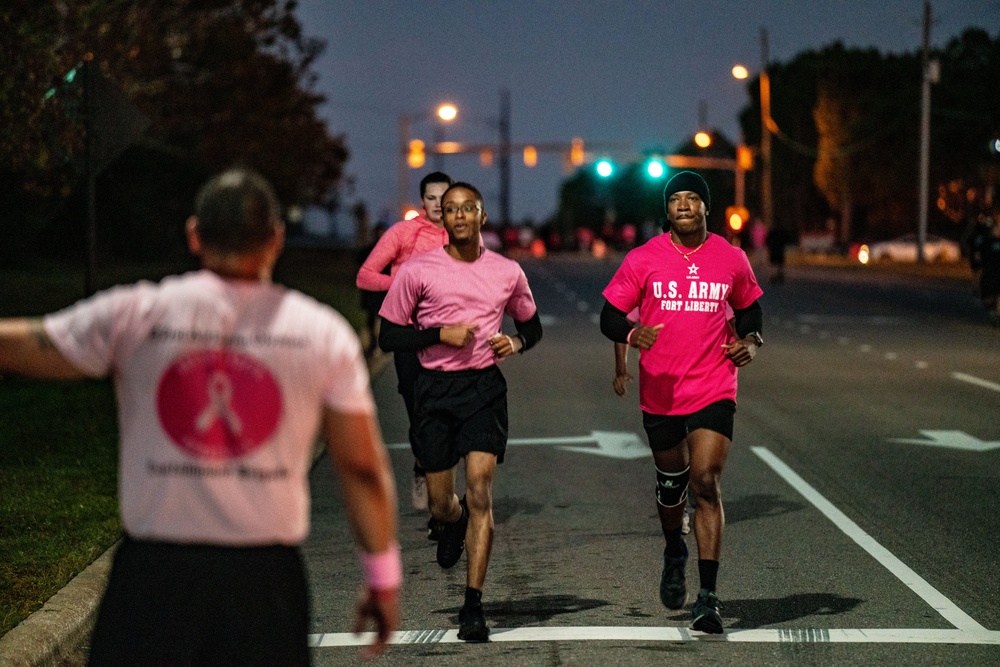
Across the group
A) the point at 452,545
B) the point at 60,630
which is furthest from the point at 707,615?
the point at 60,630

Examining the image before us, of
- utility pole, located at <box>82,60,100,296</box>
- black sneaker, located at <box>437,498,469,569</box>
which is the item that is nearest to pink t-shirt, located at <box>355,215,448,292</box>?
black sneaker, located at <box>437,498,469,569</box>

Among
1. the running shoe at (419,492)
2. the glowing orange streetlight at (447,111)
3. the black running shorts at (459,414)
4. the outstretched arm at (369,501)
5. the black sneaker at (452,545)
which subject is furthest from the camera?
the glowing orange streetlight at (447,111)

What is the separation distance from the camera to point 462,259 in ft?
23.3

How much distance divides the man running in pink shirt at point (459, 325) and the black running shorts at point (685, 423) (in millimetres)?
688

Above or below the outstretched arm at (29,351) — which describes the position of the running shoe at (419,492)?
below

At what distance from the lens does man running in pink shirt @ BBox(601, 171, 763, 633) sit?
7027 mm

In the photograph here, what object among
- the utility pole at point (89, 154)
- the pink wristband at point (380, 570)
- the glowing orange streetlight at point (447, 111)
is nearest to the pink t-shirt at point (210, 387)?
the pink wristband at point (380, 570)

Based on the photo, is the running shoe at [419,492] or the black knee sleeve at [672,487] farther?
the running shoe at [419,492]

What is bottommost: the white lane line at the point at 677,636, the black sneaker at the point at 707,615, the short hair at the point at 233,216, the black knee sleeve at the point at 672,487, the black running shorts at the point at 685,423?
the white lane line at the point at 677,636

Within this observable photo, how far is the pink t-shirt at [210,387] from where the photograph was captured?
3.47 m

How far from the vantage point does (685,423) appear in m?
7.12

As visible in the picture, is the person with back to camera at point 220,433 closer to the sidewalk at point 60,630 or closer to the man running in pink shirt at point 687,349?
the sidewalk at point 60,630

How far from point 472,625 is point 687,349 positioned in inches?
61.5

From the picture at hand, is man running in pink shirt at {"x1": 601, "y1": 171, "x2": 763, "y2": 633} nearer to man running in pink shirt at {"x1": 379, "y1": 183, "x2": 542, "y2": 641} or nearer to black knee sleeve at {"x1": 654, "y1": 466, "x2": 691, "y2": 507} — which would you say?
black knee sleeve at {"x1": 654, "y1": 466, "x2": 691, "y2": 507}
